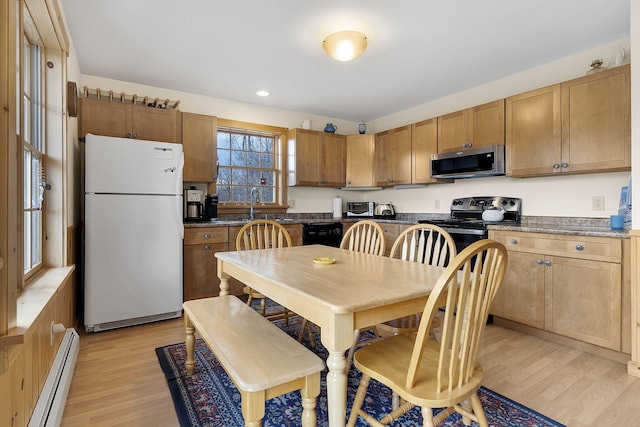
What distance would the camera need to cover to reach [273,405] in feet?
5.70

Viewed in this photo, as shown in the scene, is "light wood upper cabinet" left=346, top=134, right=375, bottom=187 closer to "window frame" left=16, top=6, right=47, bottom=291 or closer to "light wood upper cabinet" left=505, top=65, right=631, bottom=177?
"light wood upper cabinet" left=505, top=65, right=631, bottom=177

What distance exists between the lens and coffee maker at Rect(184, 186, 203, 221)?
361cm

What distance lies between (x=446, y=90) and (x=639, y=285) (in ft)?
8.47

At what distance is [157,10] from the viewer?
7.23 ft

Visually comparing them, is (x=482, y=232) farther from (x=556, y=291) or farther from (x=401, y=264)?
(x=401, y=264)

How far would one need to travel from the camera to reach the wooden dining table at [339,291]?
1158 mm

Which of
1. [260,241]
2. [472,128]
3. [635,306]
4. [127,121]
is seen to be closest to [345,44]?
[260,241]

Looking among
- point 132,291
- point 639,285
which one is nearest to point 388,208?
point 639,285

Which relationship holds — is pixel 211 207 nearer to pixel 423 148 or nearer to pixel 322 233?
pixel 322 233

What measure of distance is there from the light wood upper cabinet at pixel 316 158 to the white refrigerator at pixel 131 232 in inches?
63.0

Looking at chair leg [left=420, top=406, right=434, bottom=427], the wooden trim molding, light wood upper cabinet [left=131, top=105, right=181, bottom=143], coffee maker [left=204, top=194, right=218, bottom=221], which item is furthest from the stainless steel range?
light wood upper cabinet [left=131, top=105, right=181, bottom=143]

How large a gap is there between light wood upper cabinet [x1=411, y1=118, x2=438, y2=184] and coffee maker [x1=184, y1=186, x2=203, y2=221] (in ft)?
8.31

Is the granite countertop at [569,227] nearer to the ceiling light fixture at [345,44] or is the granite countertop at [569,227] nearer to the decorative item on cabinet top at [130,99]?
the ceiling light fixture at [345,44]

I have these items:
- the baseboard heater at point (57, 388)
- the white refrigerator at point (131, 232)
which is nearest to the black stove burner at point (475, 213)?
the white refrigerator at point (131, 232)
